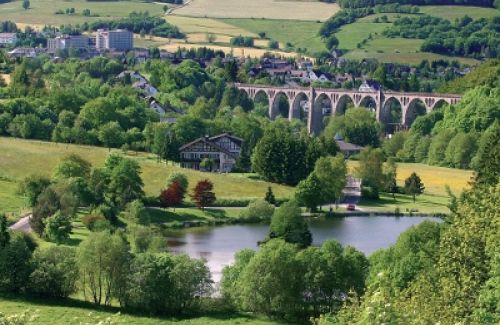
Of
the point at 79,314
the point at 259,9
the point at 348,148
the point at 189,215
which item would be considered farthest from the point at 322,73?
the point at 79,314

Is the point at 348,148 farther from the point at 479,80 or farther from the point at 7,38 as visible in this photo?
the point at 7,38

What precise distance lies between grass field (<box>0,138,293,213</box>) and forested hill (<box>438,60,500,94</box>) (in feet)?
135

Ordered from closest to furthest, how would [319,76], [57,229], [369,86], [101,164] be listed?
1. [57,229]
2. [101,164]
3. [369,86]
4. [319,76]

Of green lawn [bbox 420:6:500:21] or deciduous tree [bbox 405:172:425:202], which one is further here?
green lawn [bbox 420:6:500:21]

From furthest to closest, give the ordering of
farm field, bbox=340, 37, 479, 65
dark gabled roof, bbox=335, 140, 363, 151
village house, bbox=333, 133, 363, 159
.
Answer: farm field, bbox=340, 37, 479, 65 → dark gabled roof, bbox=335, 140, 363, 151 → village house, bbox=333, 133, 363, 159

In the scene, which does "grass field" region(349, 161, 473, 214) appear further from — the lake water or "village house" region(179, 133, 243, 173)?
"village house" region(179, 133, 243, 173)

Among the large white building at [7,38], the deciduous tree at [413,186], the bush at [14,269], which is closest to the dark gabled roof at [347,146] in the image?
the deciduous tree at [413,186]

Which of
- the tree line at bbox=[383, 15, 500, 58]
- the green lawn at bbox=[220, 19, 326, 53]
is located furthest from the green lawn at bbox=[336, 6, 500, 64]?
the green lawn at bbox=[220, 19, 326, 53]

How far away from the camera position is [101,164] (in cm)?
6397

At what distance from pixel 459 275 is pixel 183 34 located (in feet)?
476

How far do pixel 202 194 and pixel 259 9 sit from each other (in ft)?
438

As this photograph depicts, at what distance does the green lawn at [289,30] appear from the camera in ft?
551

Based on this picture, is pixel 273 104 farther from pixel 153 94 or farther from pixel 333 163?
pixel 333 163

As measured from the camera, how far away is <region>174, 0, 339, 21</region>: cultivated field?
18262 cm
